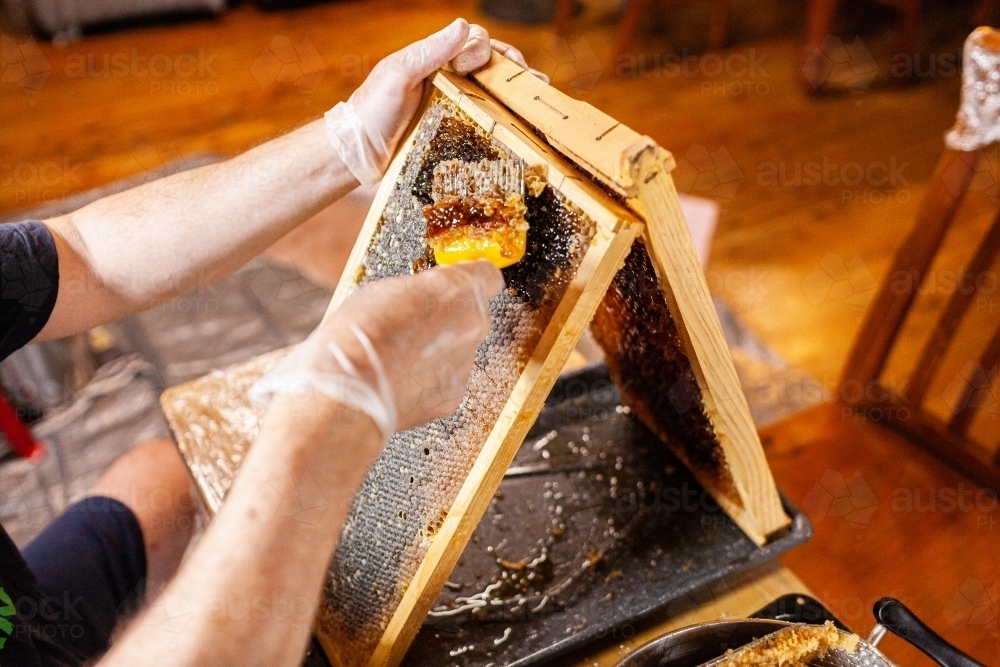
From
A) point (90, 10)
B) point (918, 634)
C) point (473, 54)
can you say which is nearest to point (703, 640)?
point (918, 634)

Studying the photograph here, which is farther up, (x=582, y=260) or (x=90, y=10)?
(x=582, y=260)

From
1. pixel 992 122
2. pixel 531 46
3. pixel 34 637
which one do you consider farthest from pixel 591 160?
pixel 531 46

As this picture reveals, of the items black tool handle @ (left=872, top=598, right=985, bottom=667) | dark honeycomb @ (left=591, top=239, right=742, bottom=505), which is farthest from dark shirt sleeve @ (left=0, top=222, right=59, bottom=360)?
black tool handle @ (left=872, top=598, right=985, bottom=667)

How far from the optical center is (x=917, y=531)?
1309 millimetres

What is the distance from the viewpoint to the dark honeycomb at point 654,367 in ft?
3.06

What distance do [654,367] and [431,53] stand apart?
0.58 meters

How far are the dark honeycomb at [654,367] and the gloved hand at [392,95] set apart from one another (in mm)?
351

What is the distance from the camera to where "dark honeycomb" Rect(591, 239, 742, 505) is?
0.93 meters

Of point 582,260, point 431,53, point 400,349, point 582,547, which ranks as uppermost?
point 431,53

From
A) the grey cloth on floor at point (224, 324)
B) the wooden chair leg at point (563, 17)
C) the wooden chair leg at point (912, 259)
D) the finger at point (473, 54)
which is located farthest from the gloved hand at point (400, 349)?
the wooden chair leg at point (563, 17)

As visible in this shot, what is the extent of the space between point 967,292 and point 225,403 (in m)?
1.49

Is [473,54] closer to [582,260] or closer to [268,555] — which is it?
[582,260]

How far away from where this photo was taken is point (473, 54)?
102 cm

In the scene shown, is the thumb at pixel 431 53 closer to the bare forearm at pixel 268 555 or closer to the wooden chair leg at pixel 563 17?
the bare forearm at pixel 268 555
